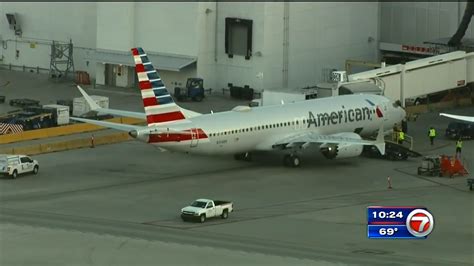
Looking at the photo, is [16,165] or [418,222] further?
[16,165]

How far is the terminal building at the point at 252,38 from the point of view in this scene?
109375mm

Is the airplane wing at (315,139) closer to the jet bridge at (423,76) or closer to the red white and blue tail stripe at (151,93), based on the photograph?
the red white and blue tail stripe at (151,93)

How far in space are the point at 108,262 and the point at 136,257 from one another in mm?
1486

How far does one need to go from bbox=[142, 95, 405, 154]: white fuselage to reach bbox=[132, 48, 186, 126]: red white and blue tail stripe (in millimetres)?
878

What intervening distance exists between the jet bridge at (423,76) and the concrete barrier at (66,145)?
18.9m

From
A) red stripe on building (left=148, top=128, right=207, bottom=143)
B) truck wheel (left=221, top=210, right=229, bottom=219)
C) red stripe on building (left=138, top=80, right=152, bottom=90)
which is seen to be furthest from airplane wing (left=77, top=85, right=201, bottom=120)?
truck wheel (left=221, top=210, right=229, bottom=219)

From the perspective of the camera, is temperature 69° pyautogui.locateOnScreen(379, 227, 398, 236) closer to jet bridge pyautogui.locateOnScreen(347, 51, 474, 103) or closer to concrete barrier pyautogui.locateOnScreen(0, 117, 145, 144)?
concrete barrier pyautogui.locateOnScreen(0, 117, 145, 144)

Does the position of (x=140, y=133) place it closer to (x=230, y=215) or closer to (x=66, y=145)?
(x=230, y=215)

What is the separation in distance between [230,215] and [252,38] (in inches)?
1826

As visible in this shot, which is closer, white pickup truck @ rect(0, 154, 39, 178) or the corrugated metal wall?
white pickup truck @ rect(0, 154, 39, 178)

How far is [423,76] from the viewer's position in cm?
9875

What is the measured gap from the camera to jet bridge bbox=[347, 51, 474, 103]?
95.9 meters

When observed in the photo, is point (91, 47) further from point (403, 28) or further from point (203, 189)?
point (203, 189)

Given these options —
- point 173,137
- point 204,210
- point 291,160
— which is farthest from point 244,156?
point 204,210
